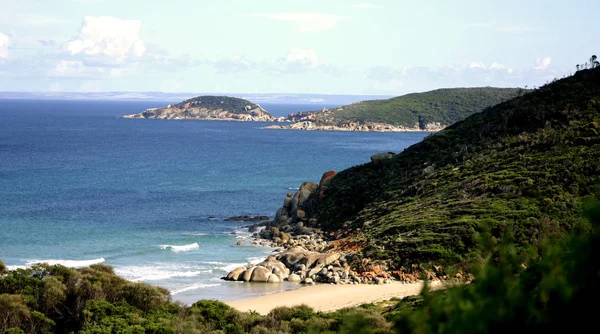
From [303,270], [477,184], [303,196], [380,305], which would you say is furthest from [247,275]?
[303,196]

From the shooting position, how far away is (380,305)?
95.1ft

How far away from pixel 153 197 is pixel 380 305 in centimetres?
4365

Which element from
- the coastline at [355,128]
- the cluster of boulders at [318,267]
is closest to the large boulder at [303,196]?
the cluster of boulders at [318,267]

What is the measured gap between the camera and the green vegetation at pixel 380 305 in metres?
5.82

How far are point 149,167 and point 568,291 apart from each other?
299 feet

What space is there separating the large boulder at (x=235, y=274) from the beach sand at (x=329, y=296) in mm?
4013

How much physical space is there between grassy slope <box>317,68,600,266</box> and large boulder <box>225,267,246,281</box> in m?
7.85

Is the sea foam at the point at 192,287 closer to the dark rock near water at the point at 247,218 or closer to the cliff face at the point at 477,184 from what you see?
the cliff face at the point at 477,184

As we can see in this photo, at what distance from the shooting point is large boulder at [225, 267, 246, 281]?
38406 millimetres

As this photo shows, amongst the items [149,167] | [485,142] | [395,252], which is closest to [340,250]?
[395,252]

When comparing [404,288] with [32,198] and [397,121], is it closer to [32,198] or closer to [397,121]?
[32,198]

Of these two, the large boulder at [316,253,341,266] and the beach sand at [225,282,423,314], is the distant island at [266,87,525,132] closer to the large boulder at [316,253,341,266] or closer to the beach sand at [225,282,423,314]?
the large boulder at [316,253,341,266]

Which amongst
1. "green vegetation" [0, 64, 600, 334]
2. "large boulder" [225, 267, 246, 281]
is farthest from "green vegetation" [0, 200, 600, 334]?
"large boulder" [225, 267, 246, 281]

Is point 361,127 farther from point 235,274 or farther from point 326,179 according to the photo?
point 235,274
